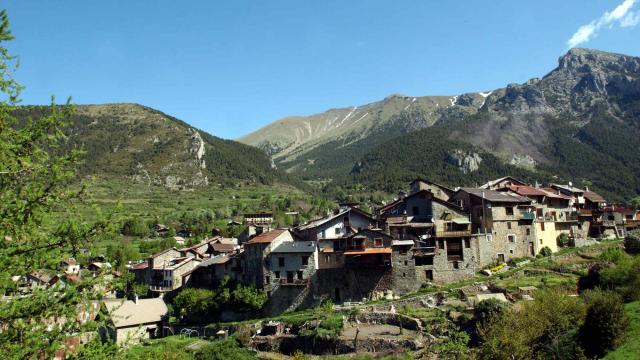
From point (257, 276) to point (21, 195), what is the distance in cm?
5440

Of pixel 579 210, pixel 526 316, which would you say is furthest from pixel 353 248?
pixel 579 210

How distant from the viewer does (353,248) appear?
202 feet

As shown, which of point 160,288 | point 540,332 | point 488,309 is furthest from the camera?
point 160,288

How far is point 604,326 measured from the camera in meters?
30.1

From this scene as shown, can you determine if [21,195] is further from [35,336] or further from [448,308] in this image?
[448,308]

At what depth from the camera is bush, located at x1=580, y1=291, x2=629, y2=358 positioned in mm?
29875

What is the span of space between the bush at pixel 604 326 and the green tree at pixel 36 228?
97.1ft

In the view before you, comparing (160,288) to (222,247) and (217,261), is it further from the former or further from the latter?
(222,247)

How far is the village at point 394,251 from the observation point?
197ft

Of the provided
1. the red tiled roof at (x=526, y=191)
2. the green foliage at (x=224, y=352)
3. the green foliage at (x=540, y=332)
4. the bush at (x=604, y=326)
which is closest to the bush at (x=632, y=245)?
the red tiled roof at (x=526, y=191)

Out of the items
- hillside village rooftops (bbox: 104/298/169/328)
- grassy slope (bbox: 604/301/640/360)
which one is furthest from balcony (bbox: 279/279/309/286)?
grassy slope (bbox: 604/301/640/360)

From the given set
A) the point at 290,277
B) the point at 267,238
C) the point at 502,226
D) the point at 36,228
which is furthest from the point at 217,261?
the point at 36,228

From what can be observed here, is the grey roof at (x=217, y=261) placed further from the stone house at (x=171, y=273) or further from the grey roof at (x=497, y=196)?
the grey roof at (x=497, y=196)

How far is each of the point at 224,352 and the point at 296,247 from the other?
16881mm
